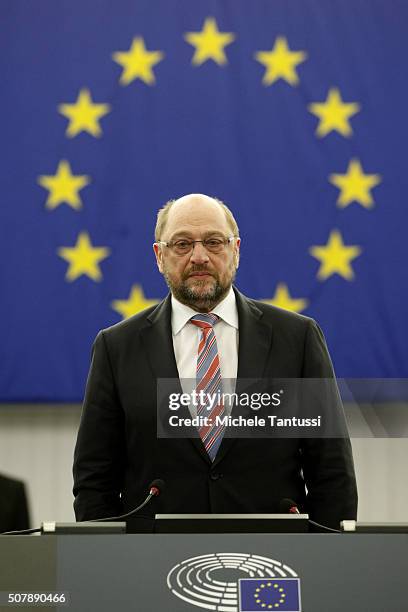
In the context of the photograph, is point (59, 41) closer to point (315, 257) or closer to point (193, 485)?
point (315, 257)

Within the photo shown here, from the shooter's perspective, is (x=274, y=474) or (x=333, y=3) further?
(x=333, y=3)

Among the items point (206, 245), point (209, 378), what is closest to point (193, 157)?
point (206, 245)

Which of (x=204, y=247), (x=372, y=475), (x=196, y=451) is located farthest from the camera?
(x=372, y=475)

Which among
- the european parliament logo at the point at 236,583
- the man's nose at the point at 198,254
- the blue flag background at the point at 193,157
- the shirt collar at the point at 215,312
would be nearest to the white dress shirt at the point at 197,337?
the shirt collar at the point at 215,312

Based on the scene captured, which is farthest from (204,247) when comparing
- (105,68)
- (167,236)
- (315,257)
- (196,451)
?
(105,68)

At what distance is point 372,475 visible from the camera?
4195 millimetres

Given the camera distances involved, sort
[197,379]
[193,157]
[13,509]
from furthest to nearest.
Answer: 1. [193,157]
2. [13,509]
3. [197,379]

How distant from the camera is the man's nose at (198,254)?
2.32 meters

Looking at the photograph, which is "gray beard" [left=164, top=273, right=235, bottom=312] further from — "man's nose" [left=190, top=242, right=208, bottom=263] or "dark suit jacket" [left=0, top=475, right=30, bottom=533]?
"dark suit jacket" [left=0, top=475, right=30, bottom=533]

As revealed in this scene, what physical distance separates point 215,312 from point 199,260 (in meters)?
0.15

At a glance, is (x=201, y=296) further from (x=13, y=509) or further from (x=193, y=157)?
(x=193, y=157)

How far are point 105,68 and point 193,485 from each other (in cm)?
252

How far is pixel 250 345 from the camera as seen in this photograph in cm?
226

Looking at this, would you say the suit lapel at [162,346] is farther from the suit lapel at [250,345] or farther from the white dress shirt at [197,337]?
the suit lapel at [250,345]
